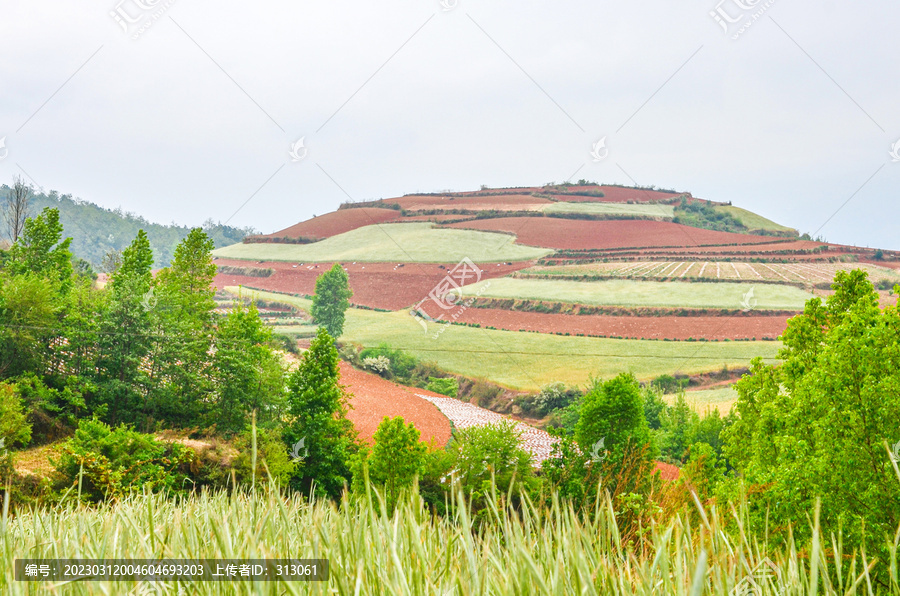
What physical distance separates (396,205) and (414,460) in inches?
3340

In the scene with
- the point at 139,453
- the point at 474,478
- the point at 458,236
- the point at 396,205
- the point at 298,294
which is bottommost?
the point at 474,478

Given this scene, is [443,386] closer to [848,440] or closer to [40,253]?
[40,253]

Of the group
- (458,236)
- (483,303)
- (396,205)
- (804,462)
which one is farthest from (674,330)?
(396,205)

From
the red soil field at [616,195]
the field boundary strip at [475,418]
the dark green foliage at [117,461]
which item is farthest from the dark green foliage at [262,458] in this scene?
the red soil field at [616,195]

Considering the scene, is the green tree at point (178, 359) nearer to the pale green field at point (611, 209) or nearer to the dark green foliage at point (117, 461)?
the dark green foliage at point (117, 461)

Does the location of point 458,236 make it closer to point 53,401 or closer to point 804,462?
point 53,401

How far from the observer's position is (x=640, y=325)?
2060 inches

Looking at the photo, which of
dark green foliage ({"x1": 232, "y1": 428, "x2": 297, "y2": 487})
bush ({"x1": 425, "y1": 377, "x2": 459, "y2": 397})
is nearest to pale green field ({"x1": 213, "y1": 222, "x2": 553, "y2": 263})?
bush ({"x1": 425, "y1": 377, "x2": 459, "y2": 397})

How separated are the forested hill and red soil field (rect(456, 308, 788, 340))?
78.9 m

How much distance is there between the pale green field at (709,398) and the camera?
38594mm

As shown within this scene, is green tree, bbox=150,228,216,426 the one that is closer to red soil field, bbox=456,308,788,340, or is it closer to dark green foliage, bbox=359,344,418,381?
dark green foliage, bbox=359,344,418,381

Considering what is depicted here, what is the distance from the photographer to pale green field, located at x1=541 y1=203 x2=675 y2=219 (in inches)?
3642

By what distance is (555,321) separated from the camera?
5516 centimetres

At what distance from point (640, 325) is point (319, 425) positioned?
1421 inches
